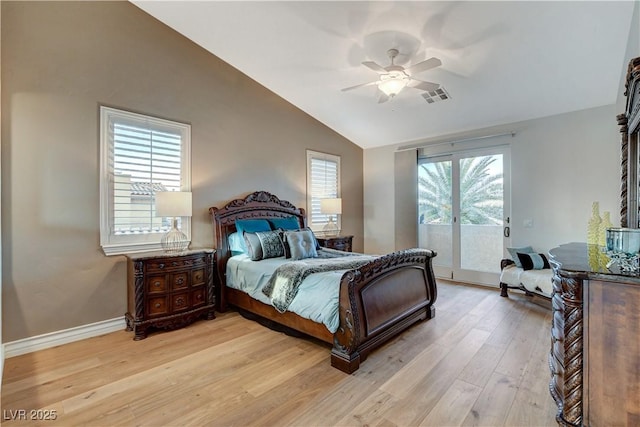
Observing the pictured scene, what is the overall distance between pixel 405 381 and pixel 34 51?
4.43 metres

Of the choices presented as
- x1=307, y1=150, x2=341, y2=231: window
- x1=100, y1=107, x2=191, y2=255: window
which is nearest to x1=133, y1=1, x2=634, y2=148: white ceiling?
x1=307, y1=150, x2=341, y2=231: window

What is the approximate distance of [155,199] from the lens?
11.0ft

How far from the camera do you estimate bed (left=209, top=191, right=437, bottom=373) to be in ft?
7.88

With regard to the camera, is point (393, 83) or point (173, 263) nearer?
point (393, 83)

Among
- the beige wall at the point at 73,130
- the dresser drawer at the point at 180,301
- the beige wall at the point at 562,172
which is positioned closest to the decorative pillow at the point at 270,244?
the beige wall at the point at 73,130

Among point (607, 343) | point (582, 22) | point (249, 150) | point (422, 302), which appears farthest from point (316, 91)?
point (607, 343)

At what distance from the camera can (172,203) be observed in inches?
129

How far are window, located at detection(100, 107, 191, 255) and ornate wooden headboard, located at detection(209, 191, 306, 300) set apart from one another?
0.40 metres

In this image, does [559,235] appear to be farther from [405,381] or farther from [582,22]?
[405,381]

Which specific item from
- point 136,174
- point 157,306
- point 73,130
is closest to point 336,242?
point 157,306

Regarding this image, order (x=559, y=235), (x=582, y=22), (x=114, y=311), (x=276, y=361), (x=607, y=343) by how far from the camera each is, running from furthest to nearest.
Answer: (x=559, y=235) → (x=114, y=311) → (x=582, y=22) → (x=276, y=361) → (x=607, y=343)

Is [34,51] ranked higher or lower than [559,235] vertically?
higher

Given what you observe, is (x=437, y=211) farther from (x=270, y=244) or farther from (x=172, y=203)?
(x=172, y=203)

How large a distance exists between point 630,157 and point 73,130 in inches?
202
